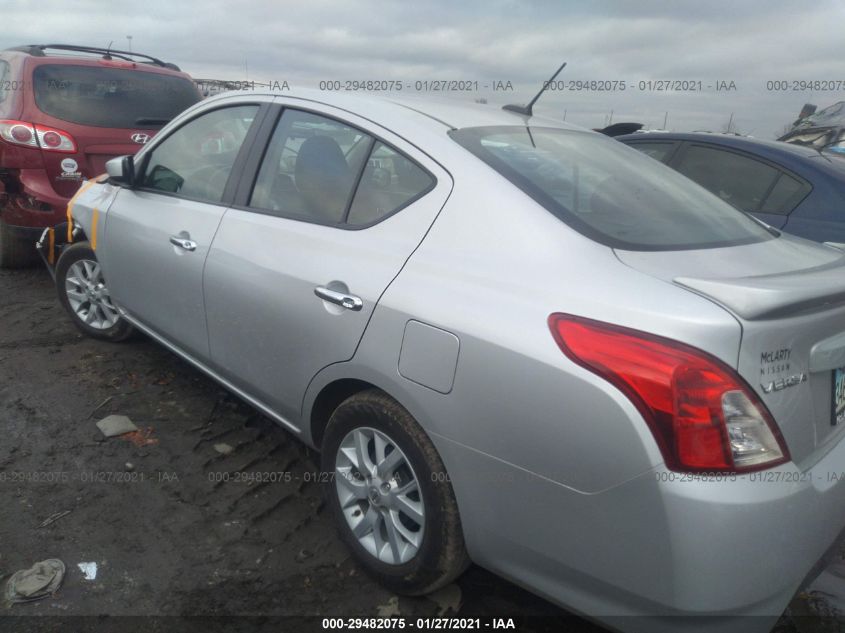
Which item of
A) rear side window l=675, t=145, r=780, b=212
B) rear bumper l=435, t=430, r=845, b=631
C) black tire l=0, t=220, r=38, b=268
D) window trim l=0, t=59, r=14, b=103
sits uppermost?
window trim l=0, t=59, r=14, b=103

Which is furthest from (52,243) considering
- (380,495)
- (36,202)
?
(380,495)

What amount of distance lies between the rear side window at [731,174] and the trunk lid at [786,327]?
2.91 m

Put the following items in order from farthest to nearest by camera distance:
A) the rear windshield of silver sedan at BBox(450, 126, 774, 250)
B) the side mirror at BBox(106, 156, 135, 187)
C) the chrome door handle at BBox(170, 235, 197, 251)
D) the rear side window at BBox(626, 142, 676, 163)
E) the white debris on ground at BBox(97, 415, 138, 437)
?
the rear side window at BBox(626, 142, 676, 163) < the side mirror at BBox(106, 156, 135, 187) < the white debris on ground at BBox(97, 415, 138, 437) < the chrome door handle at BBox(170, 235, 197, 251) < the rear windshield of silver sedan at BBox(450, 126, 774, 250)

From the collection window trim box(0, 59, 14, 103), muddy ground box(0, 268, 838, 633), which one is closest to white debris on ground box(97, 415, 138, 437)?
muddy ground box(0, 268, 838, 633)

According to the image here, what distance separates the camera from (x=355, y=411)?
88.1 inches

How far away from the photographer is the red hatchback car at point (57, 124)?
4.91 meters

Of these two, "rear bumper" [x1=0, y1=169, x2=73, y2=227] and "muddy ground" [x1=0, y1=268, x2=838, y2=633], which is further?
"rear bumper" [x1=0, y1=169, x2=73, y2=227]

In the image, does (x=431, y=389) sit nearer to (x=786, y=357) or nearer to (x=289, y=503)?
(x=786, y=357)

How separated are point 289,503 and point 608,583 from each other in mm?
1555

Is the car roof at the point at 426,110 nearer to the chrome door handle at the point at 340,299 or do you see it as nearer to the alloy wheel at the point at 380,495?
the chrome door handle at the point at 340,299

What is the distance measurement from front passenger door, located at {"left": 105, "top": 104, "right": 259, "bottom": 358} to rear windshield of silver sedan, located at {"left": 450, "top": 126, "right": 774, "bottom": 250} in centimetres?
126

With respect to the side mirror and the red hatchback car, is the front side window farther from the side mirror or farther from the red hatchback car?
the red hatchback car

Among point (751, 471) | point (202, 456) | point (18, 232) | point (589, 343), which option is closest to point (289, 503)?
point (202, 456)

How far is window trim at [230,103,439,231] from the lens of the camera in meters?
2.25
